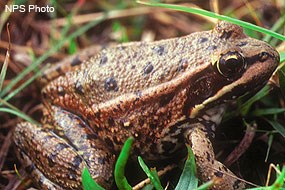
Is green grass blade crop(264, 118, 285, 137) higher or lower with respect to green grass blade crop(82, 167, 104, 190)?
higher

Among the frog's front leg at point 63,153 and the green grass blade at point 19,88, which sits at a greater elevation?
the green grass blade at point 19,88

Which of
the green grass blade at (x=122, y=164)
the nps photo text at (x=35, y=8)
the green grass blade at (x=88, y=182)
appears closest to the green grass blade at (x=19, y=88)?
the nps photo text at (x=35, y=8)

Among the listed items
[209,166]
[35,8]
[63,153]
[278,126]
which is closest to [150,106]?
[209,166]

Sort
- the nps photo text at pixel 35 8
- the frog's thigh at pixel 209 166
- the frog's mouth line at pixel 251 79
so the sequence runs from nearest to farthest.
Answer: the frog's thigh at pixel 209 166 < the frog's mouth line at pixel 251 79 < the nps photo text at pixel 35 8

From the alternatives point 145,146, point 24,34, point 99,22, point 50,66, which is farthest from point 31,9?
point 145,146

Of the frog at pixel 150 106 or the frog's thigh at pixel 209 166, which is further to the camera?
the frog at pixel 150 106

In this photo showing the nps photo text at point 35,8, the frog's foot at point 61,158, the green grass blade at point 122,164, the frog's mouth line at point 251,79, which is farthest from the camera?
the nps photo text at point 35,8

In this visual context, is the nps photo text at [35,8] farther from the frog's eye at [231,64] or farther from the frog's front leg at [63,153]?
the frog's eye at [231,64]

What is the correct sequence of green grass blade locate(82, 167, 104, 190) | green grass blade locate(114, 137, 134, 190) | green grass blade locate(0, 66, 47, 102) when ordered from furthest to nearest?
green grass blade locate(0, 66, 47, 102)
green grass blade locate(82, 167, 104, 190)
green grass blade locate(114, 137, 134, 190)

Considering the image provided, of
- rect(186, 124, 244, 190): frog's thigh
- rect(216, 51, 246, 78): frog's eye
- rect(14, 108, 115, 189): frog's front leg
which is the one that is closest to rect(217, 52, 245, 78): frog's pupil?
rect(216, 51, 246, 78): frog's eye

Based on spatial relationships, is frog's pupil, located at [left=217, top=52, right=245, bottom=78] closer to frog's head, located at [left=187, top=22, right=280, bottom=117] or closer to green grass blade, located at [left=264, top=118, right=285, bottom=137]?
frog's head, located at [left=187, top=22, right=280, bottom=117]
